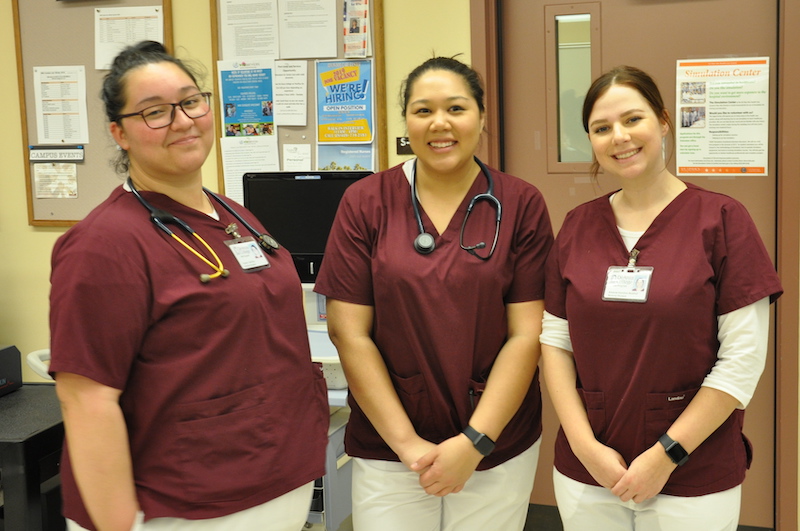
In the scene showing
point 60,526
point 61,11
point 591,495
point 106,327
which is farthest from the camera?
point 61,11

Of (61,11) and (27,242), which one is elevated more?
(61,11)

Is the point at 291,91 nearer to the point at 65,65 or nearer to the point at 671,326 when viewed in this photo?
the point at 65,65

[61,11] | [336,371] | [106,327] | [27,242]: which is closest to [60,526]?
[336,371]

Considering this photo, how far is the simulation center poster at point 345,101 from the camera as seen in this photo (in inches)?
105

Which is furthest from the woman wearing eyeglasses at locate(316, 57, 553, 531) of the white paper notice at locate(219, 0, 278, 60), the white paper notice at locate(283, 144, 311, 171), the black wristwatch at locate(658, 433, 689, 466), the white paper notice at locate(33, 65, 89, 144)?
the white paper notice at locate(33, 65, 89, 144)

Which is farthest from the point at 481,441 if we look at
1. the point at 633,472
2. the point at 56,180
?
the point at 56,180

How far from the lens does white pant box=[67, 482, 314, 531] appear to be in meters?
1.25

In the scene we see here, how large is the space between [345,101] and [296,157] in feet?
0.95

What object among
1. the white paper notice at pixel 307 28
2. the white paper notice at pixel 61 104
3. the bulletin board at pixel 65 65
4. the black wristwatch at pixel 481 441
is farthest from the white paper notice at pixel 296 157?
the black wristwatch at pixel 481 441

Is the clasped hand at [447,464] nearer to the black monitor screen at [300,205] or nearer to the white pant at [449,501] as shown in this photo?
the white pant at [449,501]

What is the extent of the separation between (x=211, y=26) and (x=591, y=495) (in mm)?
2218

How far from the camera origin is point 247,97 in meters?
2.78

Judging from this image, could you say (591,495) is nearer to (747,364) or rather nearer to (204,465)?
(747,364)

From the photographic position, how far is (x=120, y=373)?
1175mm
